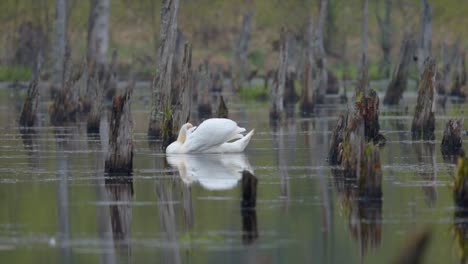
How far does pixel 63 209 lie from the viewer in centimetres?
1661

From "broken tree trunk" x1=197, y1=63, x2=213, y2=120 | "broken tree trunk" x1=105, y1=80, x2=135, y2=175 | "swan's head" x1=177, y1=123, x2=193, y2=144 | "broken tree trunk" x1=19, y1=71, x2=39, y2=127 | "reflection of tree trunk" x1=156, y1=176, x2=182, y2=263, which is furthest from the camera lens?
"broken tree trunk" x1=197, y1=63, x2=213, y2=120

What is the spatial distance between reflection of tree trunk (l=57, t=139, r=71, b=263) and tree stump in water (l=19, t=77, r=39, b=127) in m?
7.83

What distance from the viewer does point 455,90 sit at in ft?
156

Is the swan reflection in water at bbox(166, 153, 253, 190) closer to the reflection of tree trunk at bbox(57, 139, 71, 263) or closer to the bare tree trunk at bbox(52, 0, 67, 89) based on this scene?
the reflection of tree trunk at bbox(57, 139, 71, 263)

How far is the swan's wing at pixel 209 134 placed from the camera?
2312 centimetres

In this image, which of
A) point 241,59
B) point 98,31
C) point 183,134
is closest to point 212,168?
point 183,134

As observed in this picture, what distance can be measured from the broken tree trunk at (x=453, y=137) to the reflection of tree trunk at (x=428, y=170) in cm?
26

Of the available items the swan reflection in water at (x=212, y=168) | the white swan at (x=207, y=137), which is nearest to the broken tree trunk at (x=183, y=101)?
the white swan at (x=207, y=137)

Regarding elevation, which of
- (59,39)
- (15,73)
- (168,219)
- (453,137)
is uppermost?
(59,39)

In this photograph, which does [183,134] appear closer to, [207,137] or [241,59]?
[207,137]

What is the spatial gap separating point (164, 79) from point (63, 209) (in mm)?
9392

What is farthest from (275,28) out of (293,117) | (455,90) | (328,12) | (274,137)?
(274,137)

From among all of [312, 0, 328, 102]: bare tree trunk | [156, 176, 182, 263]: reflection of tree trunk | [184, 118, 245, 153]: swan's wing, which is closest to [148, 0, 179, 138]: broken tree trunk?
[184, 118, 245, 153]: swan's wing

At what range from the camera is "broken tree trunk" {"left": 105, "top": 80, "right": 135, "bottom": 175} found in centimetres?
1939
